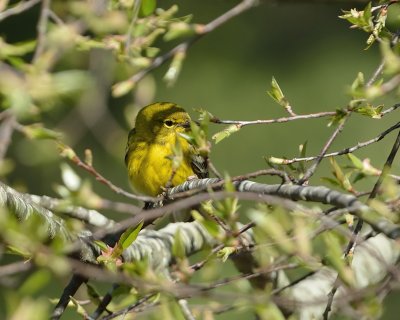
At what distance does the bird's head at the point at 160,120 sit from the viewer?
4859 millimetres

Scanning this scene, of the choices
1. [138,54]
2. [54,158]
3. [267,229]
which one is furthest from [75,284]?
[267,229]

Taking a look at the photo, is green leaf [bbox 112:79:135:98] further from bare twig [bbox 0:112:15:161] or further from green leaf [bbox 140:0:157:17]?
bare twig [bbox 0:112:15:161]

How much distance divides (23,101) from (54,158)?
31.0 inches

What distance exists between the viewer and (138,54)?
2.46 metres

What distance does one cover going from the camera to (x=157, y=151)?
4773mm

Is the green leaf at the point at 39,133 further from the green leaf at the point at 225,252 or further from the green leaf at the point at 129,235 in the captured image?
the green leaf at the point at 225,252

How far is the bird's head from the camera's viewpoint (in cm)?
486

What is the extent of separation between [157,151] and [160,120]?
0.78ft

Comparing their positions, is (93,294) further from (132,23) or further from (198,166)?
(198,166)

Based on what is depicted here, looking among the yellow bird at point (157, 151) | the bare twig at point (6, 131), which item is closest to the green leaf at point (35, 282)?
the bare twig at point (6, 131)

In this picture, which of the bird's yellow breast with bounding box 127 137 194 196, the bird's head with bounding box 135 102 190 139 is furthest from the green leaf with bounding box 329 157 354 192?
the bird's head with bounding box 135 102 190 139

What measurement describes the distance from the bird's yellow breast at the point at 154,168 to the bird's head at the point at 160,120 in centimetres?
8

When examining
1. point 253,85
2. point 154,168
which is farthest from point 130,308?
point 253,85

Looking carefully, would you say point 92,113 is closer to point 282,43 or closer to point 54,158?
point 54,158
